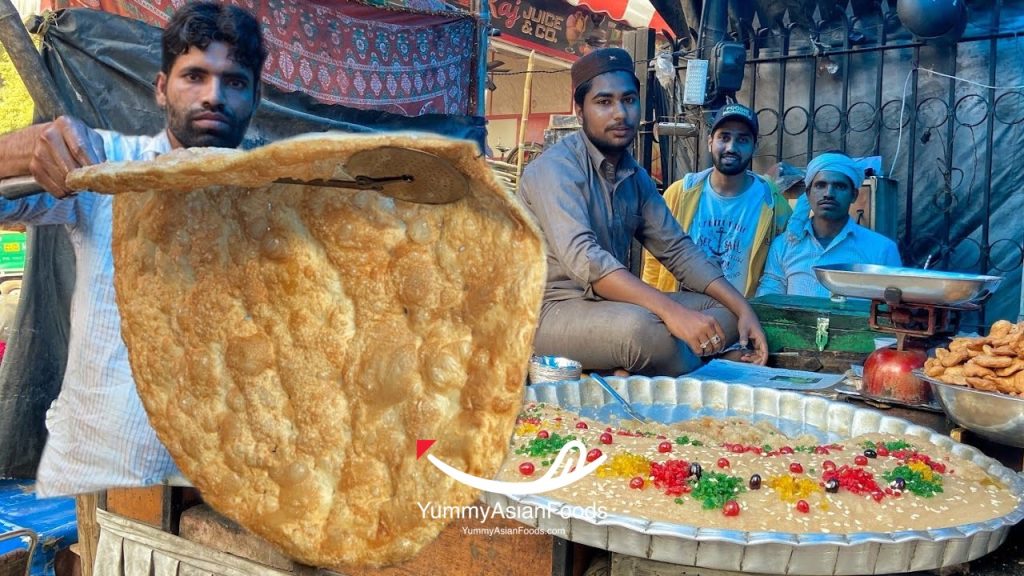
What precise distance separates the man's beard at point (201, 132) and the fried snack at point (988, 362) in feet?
6.42

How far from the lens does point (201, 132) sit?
1465 mm

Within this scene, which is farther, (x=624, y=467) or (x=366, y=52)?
(x=366, y=52)

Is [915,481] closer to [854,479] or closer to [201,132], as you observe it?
[854,479]

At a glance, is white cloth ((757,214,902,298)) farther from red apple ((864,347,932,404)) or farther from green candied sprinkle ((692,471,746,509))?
green candied sprinkle ((692,471,746,509))

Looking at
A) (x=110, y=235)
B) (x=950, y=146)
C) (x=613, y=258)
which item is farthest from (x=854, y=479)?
(x=950, y=146)

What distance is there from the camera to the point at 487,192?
2.37 ft

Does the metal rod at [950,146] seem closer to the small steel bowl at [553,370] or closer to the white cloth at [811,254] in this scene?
the white cloth at [811,254]

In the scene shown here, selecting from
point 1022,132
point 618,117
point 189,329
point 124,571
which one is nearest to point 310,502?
point 189,329

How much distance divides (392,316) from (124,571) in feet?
6.33

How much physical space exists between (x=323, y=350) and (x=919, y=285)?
2.16m

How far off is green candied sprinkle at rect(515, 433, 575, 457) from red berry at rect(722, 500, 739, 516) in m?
0.49

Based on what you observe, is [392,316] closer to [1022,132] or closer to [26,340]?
[26,340]

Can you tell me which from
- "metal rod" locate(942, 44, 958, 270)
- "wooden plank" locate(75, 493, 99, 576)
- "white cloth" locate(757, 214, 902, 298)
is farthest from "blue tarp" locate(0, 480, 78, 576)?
"metal rod" locate(942, 44, 958, 270)

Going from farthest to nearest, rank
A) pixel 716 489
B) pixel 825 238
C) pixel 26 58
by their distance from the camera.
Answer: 1. pixel 825 238
2. pixel 716 489
3. pixel 26 58
